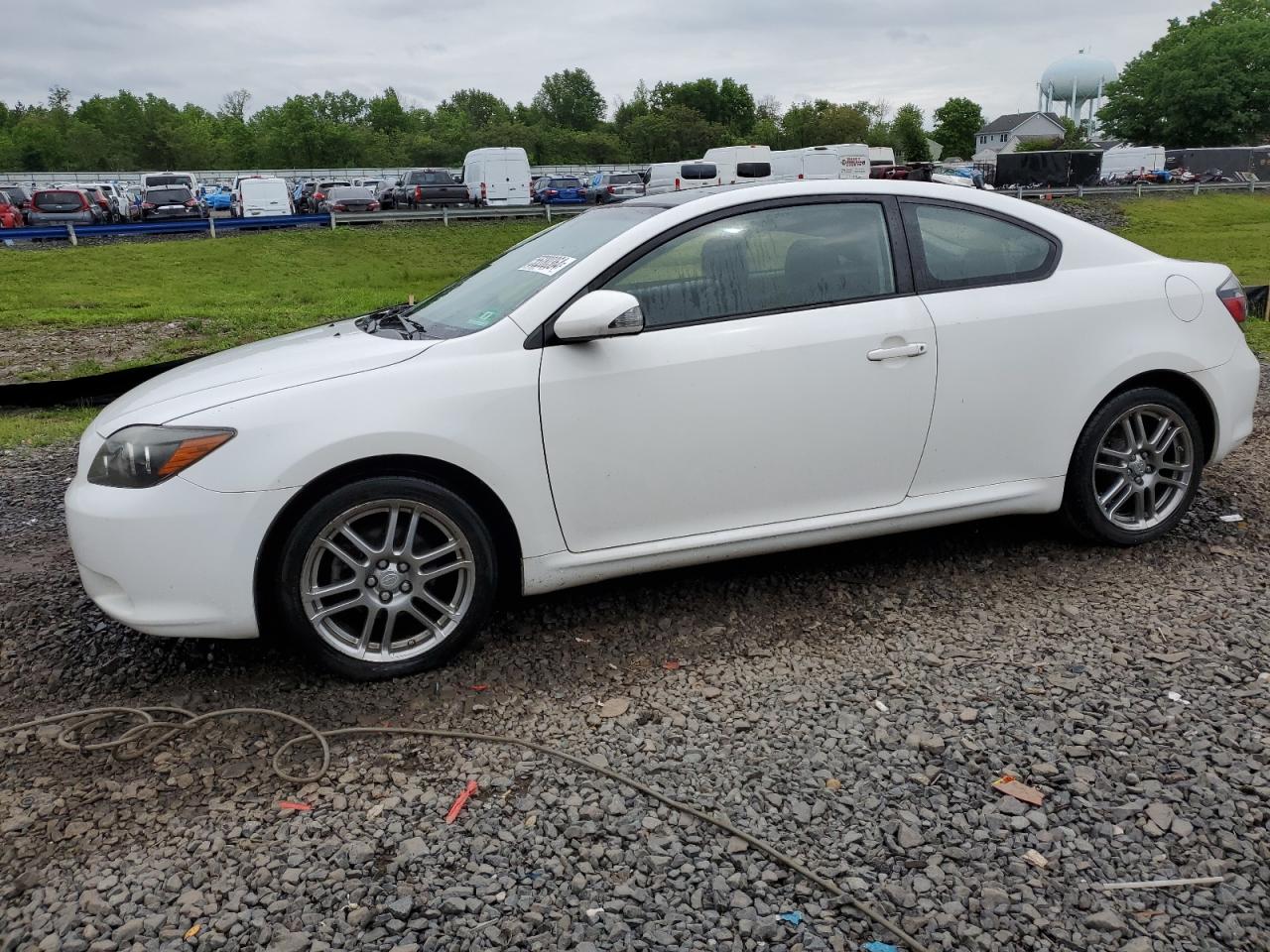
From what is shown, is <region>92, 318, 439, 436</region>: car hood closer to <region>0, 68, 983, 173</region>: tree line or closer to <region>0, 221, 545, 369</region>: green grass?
<region>0, 221, 545, 369</region>: green grass

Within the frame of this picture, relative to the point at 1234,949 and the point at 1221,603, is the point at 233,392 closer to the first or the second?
the point at 1234,949

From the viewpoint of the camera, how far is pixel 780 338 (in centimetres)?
400

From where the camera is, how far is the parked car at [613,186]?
3725 cm

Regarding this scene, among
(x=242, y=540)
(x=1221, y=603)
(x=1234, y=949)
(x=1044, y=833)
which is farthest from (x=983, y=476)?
(x=242, y=540)

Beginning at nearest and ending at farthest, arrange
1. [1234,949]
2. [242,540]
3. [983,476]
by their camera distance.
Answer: [1234,949]
[242,540]
[983,476]

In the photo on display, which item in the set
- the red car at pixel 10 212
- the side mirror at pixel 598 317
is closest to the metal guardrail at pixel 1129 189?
the red car at pixel 10 212

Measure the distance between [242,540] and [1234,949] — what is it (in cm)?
302

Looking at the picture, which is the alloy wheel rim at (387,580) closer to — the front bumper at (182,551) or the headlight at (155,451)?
the front bumper at (182,551)

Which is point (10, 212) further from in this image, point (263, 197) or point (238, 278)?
point (238, 278)

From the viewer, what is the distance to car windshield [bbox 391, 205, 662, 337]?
4047 millimetres

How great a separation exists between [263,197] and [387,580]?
3314 centimetres

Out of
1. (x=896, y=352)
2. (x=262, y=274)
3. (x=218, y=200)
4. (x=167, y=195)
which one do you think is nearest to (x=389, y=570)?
(x=896, y=352)

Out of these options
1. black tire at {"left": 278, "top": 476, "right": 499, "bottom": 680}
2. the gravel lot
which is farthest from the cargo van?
black tire at {"left": 278, "top": 476, "right": 499, "bottom": 680}

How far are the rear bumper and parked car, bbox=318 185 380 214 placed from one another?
33.6 m
